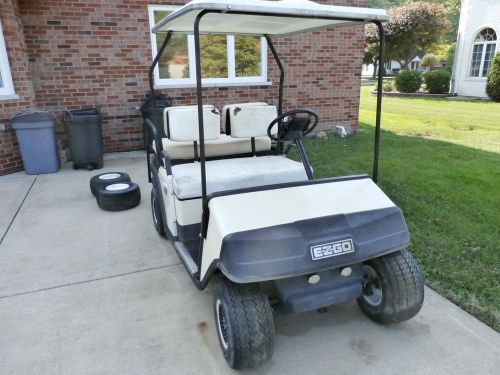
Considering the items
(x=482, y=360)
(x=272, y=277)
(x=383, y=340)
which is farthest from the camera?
(x=383, y=340)

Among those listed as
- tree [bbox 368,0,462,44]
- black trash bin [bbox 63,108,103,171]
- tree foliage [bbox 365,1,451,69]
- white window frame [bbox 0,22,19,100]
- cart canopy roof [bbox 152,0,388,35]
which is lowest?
black trash bin [bbox 63,108,103,171]

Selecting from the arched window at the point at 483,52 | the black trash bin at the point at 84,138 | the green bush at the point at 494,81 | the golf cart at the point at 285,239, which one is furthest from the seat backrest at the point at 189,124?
the arched window at the point at 483,52

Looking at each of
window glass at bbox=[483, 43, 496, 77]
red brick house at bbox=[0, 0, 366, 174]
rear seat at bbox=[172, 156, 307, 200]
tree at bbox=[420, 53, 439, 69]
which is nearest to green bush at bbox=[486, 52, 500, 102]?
window glass at bbox=[483, 43, 496, 77]

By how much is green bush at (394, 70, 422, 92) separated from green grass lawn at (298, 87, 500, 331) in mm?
7721

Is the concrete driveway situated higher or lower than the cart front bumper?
lower

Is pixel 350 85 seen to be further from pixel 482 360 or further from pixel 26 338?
pixel 26 338

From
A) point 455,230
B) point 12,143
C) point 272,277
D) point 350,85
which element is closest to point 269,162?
point 272,277

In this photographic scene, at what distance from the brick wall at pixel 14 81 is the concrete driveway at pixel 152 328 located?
2776 mm

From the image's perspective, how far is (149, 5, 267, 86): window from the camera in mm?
6719

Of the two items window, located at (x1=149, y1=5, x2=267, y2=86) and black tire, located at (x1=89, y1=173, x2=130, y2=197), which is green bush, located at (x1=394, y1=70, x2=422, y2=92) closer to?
window, located at (x1=149, y1=5, x2=267, y2=86)

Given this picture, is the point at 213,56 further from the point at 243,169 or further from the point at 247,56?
the point at 243,169

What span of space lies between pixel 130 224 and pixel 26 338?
169cm

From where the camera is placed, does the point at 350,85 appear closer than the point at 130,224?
No

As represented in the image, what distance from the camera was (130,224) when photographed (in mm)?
3939
